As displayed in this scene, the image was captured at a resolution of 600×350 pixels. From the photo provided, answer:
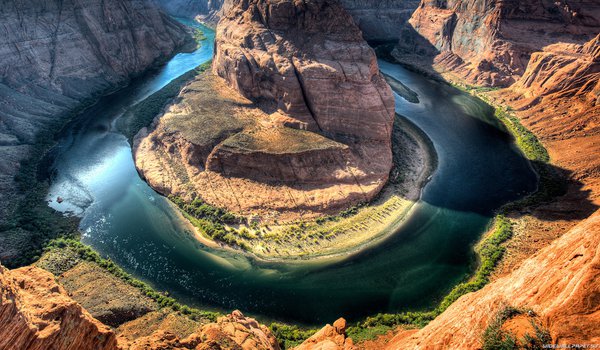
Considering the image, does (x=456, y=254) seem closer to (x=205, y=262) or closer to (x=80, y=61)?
(x=205, y=262)

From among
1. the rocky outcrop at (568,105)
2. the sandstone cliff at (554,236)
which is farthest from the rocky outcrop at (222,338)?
the rocky outcrop at (568,105)

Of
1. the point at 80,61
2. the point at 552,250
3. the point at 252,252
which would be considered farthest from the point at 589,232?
the point at 80,61

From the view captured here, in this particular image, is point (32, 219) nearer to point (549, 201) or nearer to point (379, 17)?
point (549, 201)

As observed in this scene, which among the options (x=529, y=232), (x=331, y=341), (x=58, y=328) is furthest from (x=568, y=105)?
(x=58, y=328)

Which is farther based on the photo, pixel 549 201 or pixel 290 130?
pixel 290 130

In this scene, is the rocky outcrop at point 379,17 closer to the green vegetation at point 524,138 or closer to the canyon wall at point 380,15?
the canyon wall at point 380,15

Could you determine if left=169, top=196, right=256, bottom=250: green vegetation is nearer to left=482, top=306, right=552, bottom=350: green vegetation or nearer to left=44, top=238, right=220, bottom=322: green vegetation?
left=44, top=238, right=220, bottom=322: green vegetation

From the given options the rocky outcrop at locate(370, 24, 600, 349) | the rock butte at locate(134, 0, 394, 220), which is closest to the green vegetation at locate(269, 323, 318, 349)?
the rocky outcrop at locate(370, 24, 600, 349)
